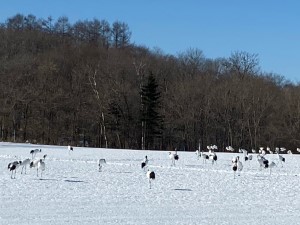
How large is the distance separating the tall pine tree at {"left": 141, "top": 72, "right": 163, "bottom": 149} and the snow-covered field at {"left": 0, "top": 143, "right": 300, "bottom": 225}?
38.4 metres

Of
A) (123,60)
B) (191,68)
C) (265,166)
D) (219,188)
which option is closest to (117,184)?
(219,188)

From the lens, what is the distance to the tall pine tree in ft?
216

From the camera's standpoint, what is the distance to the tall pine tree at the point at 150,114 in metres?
65.9

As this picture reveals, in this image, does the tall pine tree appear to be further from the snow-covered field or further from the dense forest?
the snow-covered field

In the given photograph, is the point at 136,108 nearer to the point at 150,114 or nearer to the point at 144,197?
the point at 150,114

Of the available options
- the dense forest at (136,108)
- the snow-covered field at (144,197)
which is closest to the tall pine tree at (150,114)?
the dense forest at (136,108)

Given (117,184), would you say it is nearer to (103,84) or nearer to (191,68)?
(103,84)

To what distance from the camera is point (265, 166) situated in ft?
94.0

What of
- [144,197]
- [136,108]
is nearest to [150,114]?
[136,108]

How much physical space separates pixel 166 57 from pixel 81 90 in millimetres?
24123

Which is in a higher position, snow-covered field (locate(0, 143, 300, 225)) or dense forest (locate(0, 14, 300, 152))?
dense forest (locate(0, 14, 300, 152))

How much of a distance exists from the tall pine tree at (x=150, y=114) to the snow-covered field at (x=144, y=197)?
126 feet

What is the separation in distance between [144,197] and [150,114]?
48.5 m

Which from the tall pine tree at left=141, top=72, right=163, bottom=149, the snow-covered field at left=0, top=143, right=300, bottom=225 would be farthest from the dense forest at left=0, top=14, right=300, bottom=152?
the snow-covered field at left=0, top=143, right=300, bottom=225
